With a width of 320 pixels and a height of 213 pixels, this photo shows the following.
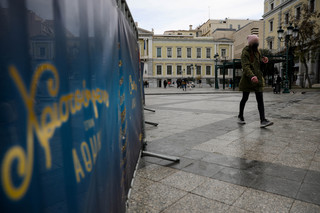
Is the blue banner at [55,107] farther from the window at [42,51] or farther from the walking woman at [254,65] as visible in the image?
the walking woman at [254,65]

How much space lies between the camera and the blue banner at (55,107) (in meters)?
0.66

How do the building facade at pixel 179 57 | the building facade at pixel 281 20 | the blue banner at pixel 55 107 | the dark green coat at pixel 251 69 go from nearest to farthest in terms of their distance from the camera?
the blue banner at pixel 55 107
the dark green coat at pixel 251 69
the building facade at pixel 281 20
the building facade at pixel 179 57

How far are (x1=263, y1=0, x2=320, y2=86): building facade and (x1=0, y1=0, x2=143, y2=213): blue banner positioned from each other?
3627 centimetres

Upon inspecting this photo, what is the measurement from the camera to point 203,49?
60.7 m

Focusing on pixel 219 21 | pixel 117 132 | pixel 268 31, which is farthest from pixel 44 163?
pixel 219 21

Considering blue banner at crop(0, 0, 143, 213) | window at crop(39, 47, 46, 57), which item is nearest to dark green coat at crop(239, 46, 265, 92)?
blue banner at crop(0, 0, 143, 213)

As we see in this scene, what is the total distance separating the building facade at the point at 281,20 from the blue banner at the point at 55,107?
119 ft

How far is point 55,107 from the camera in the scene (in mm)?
903

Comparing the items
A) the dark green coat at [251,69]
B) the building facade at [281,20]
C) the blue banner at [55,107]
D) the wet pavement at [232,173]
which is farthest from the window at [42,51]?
the building facade at [281,20]

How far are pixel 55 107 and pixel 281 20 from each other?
46518 millimetres

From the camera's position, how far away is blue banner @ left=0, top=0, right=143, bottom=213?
0.66 metres

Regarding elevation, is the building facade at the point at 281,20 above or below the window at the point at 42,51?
above

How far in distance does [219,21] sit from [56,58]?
3327 inches

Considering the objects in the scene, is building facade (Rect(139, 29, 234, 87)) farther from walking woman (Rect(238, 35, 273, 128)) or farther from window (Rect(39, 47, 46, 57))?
window (Rect(39, 47, 46, 57))
